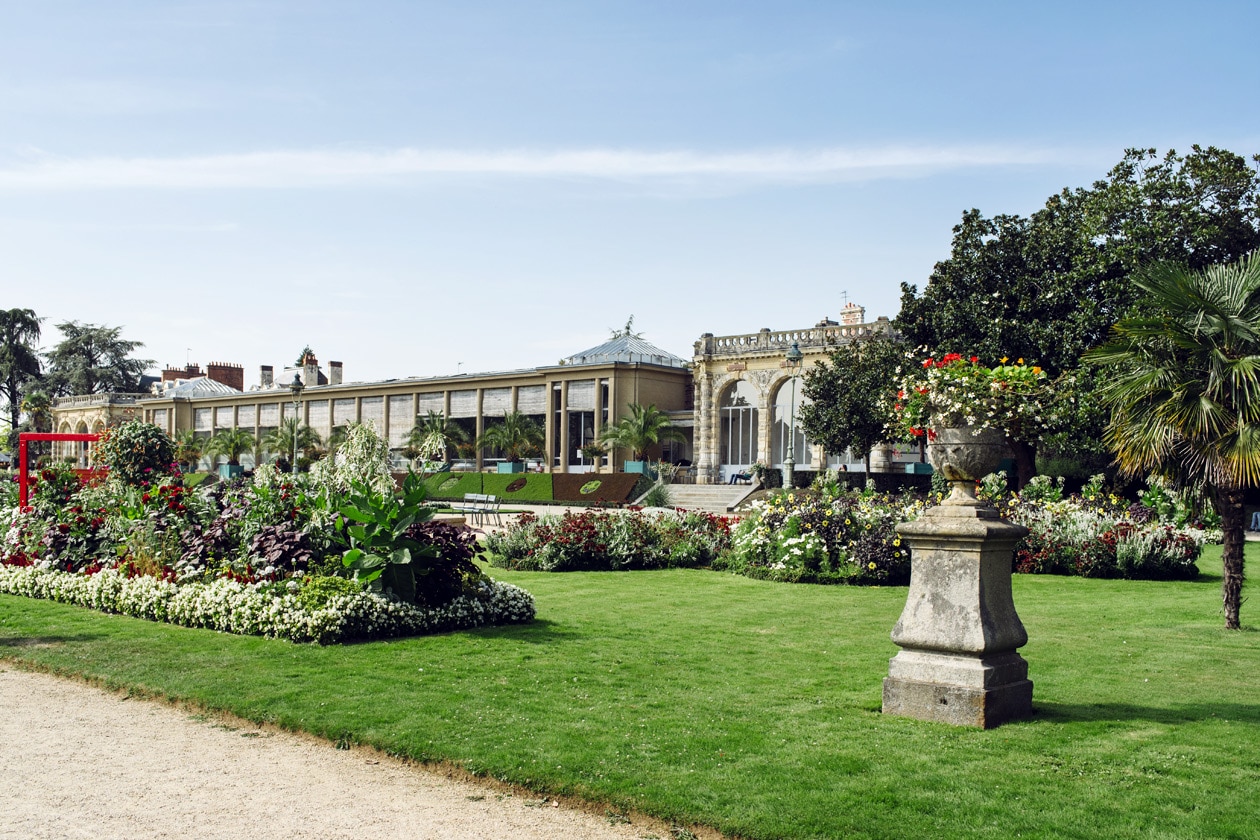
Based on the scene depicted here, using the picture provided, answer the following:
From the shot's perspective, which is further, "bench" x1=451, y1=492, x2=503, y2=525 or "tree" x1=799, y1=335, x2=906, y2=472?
"tree" x1=799, y1=335, x2=906, y2=472

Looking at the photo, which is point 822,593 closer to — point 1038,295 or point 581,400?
point 1038,295

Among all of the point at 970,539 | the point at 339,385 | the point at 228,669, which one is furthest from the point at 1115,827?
the point at 339,385

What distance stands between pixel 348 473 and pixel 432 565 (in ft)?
4.58

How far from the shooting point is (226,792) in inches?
217

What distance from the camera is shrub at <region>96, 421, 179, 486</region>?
59.7 ft

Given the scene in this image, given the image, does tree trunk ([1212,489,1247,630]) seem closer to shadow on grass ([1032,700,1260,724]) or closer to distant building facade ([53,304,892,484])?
shadow on grass ([1032,700,1260,724])

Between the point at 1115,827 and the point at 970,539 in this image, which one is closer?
the point at 1115,827

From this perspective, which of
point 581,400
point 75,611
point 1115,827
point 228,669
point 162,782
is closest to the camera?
point 1115,827

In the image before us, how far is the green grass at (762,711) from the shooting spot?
510cm

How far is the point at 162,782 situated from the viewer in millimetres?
5680

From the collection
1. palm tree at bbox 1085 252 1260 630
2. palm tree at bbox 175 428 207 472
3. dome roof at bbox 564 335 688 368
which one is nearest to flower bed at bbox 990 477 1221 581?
palm tree at bbox 1085 252 1260 630

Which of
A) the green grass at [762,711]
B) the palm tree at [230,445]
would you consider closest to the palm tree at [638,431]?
the palm tree at [230,445]

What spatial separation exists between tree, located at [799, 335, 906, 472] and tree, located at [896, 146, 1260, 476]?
4139 millimetres

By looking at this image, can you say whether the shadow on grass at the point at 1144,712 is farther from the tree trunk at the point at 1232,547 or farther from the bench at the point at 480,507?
the bench at the point at 480,507
